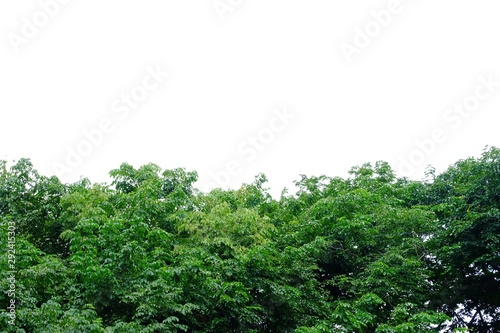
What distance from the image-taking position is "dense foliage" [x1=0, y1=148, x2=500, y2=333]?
8969 millimetres

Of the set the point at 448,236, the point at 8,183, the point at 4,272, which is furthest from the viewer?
the point at 448,236

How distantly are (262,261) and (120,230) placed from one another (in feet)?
9.07

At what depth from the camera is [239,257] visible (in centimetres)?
984

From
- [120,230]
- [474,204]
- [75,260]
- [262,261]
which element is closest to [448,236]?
[474,204]

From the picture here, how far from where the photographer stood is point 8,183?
11.4 m

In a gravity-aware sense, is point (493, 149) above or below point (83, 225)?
above

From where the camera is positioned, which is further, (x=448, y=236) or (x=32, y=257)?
(x=448, y=236)

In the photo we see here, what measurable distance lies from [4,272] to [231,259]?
3982mm

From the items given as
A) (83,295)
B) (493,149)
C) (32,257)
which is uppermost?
(493,149)

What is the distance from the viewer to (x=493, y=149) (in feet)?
38.1

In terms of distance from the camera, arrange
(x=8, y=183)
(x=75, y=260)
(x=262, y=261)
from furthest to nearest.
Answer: (x=8, y=183), (x=262, y=261), (x=75, y=260)

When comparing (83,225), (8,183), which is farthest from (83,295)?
(8,183)

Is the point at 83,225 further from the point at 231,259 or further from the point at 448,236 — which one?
the point at 448,236

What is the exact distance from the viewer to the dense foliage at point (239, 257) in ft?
29.4
